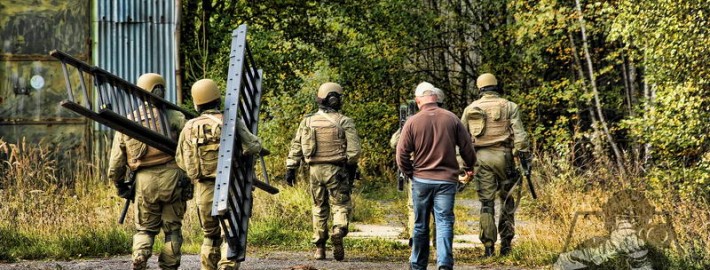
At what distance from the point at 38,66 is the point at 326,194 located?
6.06m

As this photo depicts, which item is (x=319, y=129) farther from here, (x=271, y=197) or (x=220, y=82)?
(x=220, y=82)

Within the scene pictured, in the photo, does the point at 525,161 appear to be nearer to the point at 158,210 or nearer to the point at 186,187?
the point at 186,187

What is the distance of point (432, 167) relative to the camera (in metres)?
9.52

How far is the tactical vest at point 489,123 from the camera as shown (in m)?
11.7

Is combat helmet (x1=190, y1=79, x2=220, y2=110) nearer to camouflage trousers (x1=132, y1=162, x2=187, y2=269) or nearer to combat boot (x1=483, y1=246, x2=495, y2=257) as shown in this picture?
camouflage trousers (x1=132, y1=162, x2=187, y2=269)

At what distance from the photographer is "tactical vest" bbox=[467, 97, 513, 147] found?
38.4 ft

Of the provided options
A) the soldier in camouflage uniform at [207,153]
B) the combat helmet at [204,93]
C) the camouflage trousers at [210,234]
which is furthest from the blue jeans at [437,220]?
the combat helmet at [204,93]

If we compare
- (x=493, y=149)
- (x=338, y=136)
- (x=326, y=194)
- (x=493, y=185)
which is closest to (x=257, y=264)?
(x=326, y=194)

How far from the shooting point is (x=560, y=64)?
2195cm

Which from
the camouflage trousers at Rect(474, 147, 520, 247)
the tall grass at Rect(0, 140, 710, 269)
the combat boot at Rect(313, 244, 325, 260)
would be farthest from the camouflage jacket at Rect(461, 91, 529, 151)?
the combat boot at Rect(313, 244, 325, 260)

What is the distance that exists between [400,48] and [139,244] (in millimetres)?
12839

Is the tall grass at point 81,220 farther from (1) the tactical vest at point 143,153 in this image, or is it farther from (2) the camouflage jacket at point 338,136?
(1) the tactical vest at point 143,153

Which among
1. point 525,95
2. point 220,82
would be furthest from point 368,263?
point 525,95

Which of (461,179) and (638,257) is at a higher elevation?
(461,179)
